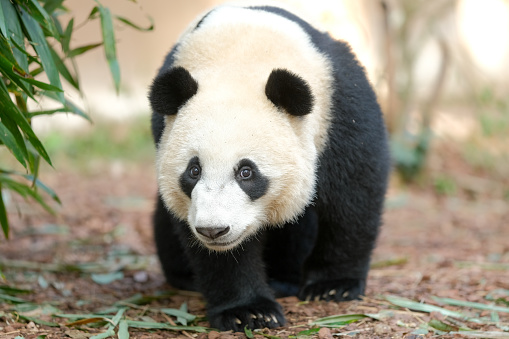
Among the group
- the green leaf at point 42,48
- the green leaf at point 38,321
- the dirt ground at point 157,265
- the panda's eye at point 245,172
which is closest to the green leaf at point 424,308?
the dirt ground at point 157,265

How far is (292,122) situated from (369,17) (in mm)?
5653

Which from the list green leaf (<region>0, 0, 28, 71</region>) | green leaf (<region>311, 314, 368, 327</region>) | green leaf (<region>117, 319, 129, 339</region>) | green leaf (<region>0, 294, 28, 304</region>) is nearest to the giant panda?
green leaf (<region>311, 314, 368, 327</region>)

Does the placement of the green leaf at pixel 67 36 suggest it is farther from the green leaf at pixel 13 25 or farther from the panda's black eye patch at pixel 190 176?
the panda's black eye patch at pixel 190 176

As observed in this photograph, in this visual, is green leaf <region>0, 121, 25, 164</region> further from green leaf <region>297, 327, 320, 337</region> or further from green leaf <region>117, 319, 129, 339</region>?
green leaf <region>297, 327, 320, 337</region>

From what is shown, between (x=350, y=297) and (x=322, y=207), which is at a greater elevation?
(x=322, y=207)

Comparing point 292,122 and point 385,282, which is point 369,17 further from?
point 292,122

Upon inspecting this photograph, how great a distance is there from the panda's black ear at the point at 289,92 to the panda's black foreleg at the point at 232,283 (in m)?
0.86

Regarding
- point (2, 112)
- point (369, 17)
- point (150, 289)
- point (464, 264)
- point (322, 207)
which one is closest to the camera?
point (2, 112)

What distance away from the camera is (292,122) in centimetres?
337

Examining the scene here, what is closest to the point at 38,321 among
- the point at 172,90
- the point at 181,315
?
the point at 181,315

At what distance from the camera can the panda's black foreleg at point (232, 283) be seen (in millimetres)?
3584

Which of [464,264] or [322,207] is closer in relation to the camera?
[322,207]

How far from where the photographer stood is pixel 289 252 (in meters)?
4.53

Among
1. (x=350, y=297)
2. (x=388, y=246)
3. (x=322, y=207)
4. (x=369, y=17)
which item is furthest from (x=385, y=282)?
(x=369, y=17)
